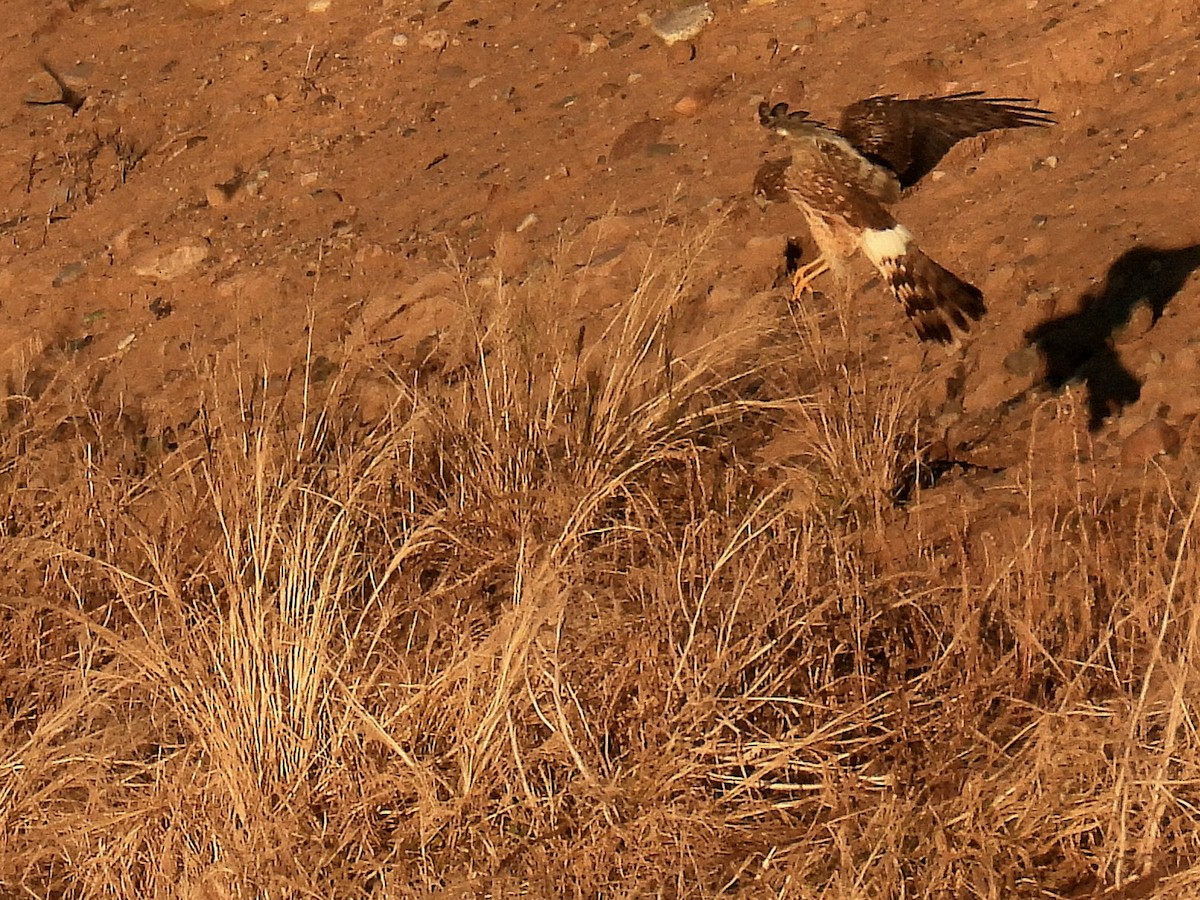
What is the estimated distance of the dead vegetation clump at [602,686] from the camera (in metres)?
2.96

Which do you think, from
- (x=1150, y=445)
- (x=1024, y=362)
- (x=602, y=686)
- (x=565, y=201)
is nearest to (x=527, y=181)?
(x=565, y=201)

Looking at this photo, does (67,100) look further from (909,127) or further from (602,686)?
(602,686)

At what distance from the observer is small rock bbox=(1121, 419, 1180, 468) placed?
3922 millimetres

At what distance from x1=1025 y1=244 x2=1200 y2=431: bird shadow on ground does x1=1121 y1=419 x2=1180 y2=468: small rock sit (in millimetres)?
263

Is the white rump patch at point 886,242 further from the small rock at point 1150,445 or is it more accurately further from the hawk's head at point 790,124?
the small rock at point 1150,445

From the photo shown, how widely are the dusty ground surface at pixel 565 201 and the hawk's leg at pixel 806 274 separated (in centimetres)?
8

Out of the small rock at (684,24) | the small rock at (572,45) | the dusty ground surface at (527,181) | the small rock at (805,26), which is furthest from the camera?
the small rock at (572,45)

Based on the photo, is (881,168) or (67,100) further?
(67,100)

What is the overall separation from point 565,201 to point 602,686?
2.54m

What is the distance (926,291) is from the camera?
4316 mm

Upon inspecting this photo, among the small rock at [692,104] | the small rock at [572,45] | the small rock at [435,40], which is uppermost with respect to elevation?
the small rock at [435,40]

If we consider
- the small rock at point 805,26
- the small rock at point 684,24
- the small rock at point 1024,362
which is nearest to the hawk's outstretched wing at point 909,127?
the small rock at point 1024,362

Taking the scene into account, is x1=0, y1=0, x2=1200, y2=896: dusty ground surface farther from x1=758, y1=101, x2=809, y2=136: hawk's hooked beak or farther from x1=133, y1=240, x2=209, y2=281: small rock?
x1=758, y1=101, x2=809, y2=136: hawk's hooked beak

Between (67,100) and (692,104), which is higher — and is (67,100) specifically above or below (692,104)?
above
